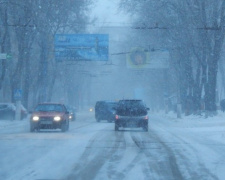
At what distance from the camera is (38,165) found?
15055mm

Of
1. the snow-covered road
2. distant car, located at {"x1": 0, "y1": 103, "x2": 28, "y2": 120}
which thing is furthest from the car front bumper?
distant car, located at {"x1": 0, "y1": 103, "x2": 28, "y2": 120}

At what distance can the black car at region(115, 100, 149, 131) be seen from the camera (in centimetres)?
3275

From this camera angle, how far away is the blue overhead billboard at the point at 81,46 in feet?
160

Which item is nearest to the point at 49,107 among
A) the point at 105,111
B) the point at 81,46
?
the point at 81,46

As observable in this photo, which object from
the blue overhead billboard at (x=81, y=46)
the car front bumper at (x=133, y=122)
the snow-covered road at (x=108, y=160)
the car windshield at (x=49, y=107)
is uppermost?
the blue overhead billboard at (x=81, y=46)

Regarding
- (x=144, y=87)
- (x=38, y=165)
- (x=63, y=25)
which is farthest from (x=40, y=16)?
(x=144, y=87)

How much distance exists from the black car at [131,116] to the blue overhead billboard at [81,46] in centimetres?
1589

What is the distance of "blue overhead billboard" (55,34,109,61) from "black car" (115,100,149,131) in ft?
52.1

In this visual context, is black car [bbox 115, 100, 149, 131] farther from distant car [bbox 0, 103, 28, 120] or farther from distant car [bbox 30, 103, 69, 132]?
distant car [bbox 0, 103, 28, 120]

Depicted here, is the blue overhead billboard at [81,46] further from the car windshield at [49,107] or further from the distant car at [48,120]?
the distant car at [48,120]

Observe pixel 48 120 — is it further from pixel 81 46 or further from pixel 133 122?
pixel 81 46

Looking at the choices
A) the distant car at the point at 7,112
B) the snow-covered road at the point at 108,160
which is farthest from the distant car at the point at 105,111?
the snow-covered road at the point at 108,160

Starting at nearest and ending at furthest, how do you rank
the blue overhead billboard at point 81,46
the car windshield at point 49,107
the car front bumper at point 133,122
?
the car windshield at point 49,107, the car front bumper at point 133,122, the blue overhead billboard at point 81,46

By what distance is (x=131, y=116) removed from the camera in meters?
32.9
